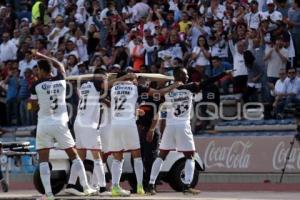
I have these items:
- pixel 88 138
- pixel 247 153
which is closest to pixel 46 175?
pixel 88 138

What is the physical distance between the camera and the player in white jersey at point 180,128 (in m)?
23.1

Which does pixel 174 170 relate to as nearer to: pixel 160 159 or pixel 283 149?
pixel 160 159

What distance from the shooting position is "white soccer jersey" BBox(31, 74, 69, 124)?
2238 centimetres

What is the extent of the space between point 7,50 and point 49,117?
1363 cm

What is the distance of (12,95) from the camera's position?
33656mm

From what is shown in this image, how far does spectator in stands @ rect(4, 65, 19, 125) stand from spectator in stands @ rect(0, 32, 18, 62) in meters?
1.42

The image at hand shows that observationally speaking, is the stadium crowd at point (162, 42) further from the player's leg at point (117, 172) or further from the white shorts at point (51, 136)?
the white shorts at point (51, 136)

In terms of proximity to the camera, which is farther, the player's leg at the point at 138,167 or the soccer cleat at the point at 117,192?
the player's leg at the point at 138,167

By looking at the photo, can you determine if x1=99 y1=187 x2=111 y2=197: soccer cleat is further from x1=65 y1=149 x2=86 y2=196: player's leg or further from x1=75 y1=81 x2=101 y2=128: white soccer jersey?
x1=75 y1=81 x2=101 y2=128: white soccer jersey

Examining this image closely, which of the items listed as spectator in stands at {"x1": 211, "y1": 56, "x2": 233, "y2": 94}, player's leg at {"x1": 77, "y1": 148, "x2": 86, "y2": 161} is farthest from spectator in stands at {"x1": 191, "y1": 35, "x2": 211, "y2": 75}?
player's leg at {"x1": 77, "y1": 148, "x2": 86, "y2": 161}

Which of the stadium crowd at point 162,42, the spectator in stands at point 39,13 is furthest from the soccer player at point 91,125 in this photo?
the spectator in stands at point 39,13

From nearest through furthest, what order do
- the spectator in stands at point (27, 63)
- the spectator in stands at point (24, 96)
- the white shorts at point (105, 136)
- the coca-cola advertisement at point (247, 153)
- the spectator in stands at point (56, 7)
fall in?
the white shorts at point (105, 136) → the coca-cola advertisement at point (247, 153) → the spectator in stands at point (24, 96) → the spectator in stands at point (27, 63) → the spectator in stands at point (56, 7)

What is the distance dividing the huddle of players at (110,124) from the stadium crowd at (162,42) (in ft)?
9.21

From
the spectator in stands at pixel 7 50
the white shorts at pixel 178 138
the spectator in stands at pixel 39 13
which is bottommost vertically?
the white shorts at pixel 178 138
